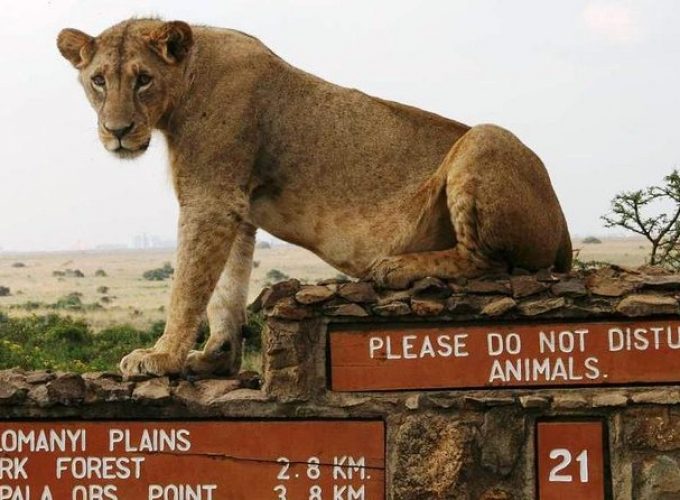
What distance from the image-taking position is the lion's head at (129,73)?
280 inches

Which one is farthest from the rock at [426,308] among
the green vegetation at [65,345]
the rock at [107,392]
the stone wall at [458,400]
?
the green vegetation at [65,345]

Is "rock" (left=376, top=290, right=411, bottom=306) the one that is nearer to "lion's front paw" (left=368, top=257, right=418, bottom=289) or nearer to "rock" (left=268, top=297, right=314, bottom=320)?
"lion's front paw" (left=368, top=257, right=418, bottom=289)

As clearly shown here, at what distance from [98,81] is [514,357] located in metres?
2.75

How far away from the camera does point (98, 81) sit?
7234mm

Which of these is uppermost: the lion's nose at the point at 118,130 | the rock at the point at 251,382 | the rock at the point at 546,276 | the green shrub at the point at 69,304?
the green shrub at the point at 69,304

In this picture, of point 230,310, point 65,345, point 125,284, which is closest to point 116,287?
point 125,284

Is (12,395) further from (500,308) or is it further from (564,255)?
(564,255)

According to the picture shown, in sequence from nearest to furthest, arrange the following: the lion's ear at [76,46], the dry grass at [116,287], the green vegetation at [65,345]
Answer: the lion's ear at [76,46]
the green vegetation at [65,345]
the dry grass at [116,287]

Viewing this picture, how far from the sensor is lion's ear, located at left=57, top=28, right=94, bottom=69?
→ 7.33 metres

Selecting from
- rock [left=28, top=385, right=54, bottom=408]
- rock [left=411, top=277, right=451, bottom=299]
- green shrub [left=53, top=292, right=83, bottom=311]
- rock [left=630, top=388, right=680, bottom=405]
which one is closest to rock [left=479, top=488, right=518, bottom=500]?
rock [left=630, top=388, right=680, bottom=405]

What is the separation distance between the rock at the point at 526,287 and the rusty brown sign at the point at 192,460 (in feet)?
3.24

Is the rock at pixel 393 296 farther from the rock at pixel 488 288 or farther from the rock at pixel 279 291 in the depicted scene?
the rock at pixel 279 291

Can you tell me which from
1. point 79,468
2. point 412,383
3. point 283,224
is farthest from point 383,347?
point 79,468

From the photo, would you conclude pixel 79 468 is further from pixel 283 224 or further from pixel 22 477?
pixel 283 224
